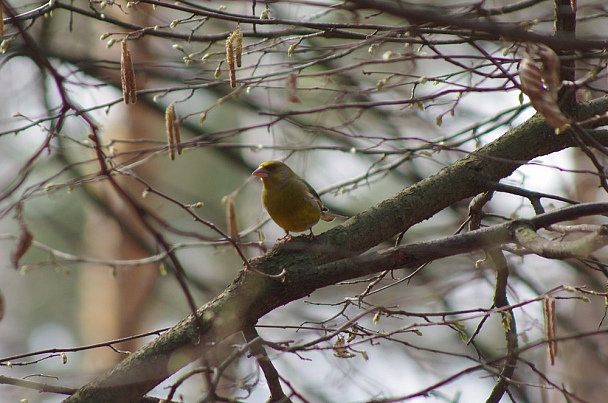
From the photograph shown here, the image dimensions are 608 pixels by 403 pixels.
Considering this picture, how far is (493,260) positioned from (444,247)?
0.81 meters

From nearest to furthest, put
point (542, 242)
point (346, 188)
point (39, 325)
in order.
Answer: point (542, 242), point (346, 188), point (39, 325)

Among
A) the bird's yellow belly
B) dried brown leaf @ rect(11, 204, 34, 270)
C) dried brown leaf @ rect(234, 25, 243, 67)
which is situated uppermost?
the bird's yellow belly

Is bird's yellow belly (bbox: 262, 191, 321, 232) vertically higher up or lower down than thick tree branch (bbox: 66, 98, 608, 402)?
higher up

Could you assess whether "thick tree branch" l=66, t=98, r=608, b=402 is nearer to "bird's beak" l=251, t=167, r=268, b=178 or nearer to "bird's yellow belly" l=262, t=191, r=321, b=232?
"bird's yellow belly" l=262, t=191, r=321, b=232

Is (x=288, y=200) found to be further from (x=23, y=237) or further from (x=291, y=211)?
(x=23, y=237)

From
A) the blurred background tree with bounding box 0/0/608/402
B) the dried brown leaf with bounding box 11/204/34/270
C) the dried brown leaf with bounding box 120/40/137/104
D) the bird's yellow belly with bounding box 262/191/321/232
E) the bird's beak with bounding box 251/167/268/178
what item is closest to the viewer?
the blurred background tree with bounding box 0/0/608/402

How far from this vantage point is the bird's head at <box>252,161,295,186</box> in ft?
17.3

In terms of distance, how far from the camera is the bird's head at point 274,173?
5262 mm

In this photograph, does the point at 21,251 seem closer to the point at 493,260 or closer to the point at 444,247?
the point at 444,247

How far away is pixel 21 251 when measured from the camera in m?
3.10

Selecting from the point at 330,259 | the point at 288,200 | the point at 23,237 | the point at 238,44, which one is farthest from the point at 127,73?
the point at 288,200

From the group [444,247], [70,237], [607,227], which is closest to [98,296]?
[70,237]

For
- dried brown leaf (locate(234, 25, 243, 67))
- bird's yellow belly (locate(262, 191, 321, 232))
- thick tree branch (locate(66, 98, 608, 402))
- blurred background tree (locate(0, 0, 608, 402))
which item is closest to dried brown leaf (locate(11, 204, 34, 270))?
blurred background tree (locate(0, 0, 608, 402))

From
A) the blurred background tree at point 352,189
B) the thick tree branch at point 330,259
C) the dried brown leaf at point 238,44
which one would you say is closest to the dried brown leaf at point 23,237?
the blurred background tree at point 352,189
